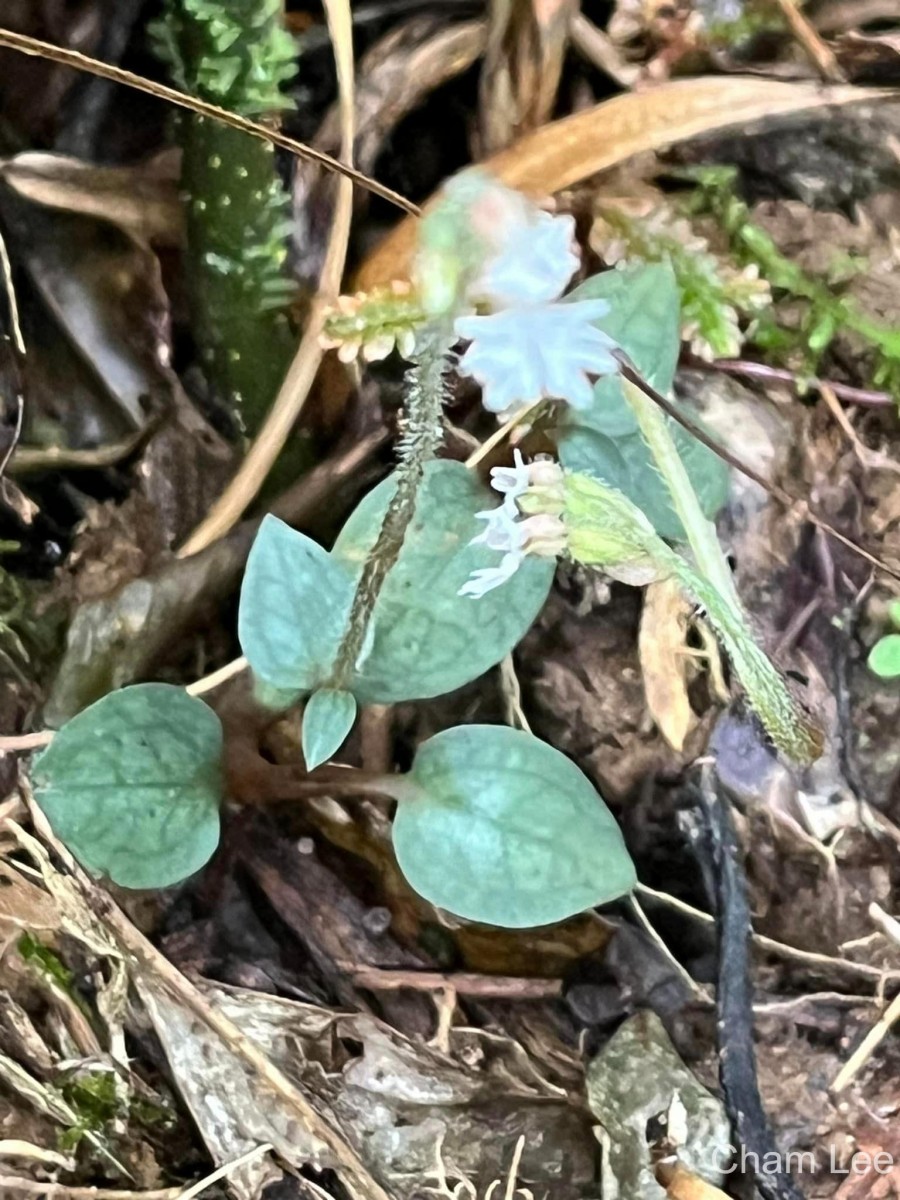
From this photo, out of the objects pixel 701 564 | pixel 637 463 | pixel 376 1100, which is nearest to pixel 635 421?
pixel 637 463

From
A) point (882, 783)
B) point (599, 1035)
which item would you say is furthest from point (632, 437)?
point (599, 1035)

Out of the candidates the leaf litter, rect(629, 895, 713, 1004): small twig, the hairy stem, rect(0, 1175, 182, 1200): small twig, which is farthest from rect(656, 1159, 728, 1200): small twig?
the hairy stem

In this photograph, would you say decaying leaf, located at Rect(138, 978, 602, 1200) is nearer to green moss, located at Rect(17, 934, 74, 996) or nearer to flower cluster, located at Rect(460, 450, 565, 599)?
green moss, located at Rect(17, 934, 74, 996)

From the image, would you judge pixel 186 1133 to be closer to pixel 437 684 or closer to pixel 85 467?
pixel 437 684

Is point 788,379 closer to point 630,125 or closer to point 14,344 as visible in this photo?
point 630,125

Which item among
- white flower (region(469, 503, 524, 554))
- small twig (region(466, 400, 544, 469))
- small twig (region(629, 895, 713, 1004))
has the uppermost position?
white flower (region(469, 503, 524, 554))

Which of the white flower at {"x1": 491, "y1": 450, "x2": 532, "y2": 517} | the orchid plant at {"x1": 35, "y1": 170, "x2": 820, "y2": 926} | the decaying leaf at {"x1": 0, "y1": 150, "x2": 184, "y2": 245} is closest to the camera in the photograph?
the white flower at {"x1": 491, "y1": 450, "x2": 532, "y2": 517}
